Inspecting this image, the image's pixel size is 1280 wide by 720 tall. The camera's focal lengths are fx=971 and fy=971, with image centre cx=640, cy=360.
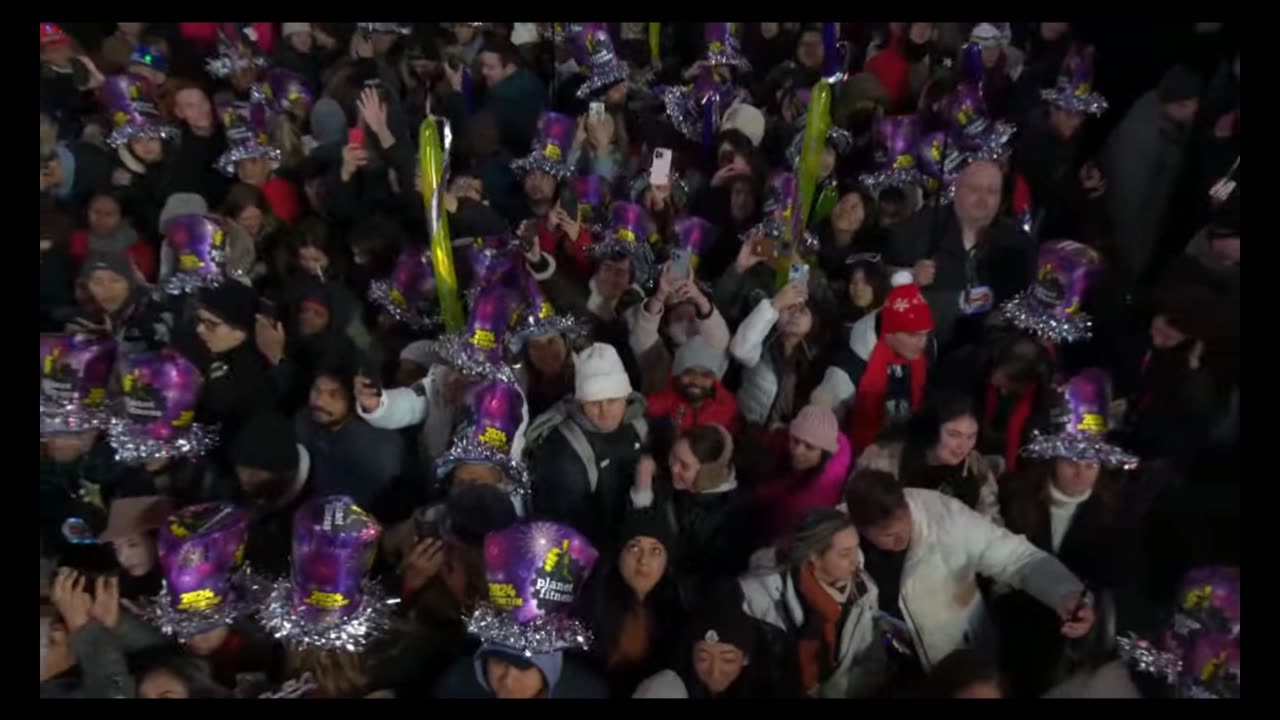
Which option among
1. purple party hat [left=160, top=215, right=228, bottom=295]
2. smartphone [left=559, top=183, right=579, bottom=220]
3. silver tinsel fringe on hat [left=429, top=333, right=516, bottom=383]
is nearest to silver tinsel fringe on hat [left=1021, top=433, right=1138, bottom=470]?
silver tinsel fringe on hat [left=429, top=333, right=516, bottom=383]

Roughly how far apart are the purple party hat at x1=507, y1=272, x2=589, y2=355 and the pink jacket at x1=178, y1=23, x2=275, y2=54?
351cm

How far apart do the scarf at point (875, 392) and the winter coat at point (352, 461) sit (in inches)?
58.2

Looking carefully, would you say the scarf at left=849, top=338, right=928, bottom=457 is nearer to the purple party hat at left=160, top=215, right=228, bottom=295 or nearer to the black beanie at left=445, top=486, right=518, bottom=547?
the black beanie at left=445, top=486, right=518, bottom=547

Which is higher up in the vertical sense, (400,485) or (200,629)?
(400,485)

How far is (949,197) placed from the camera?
14.0 feet

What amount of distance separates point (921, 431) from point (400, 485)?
162 cm

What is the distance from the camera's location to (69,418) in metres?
2.91

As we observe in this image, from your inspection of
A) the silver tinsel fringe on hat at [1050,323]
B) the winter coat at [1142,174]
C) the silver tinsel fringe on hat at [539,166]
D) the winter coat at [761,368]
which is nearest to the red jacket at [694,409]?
the winter coat at [761,368]

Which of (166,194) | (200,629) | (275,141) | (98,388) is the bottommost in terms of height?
(200,629)

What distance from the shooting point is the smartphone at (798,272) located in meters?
3.50

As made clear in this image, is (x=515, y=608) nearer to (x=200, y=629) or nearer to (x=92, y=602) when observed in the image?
(x=200, y=629)

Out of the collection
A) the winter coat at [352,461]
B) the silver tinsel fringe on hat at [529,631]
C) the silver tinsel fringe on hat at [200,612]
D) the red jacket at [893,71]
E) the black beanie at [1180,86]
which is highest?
the red jacket at [893,71]

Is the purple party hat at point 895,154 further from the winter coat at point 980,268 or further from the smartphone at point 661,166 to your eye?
the smartphone at point 661,166

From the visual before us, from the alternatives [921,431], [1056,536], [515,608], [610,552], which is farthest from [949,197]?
[515,608]
